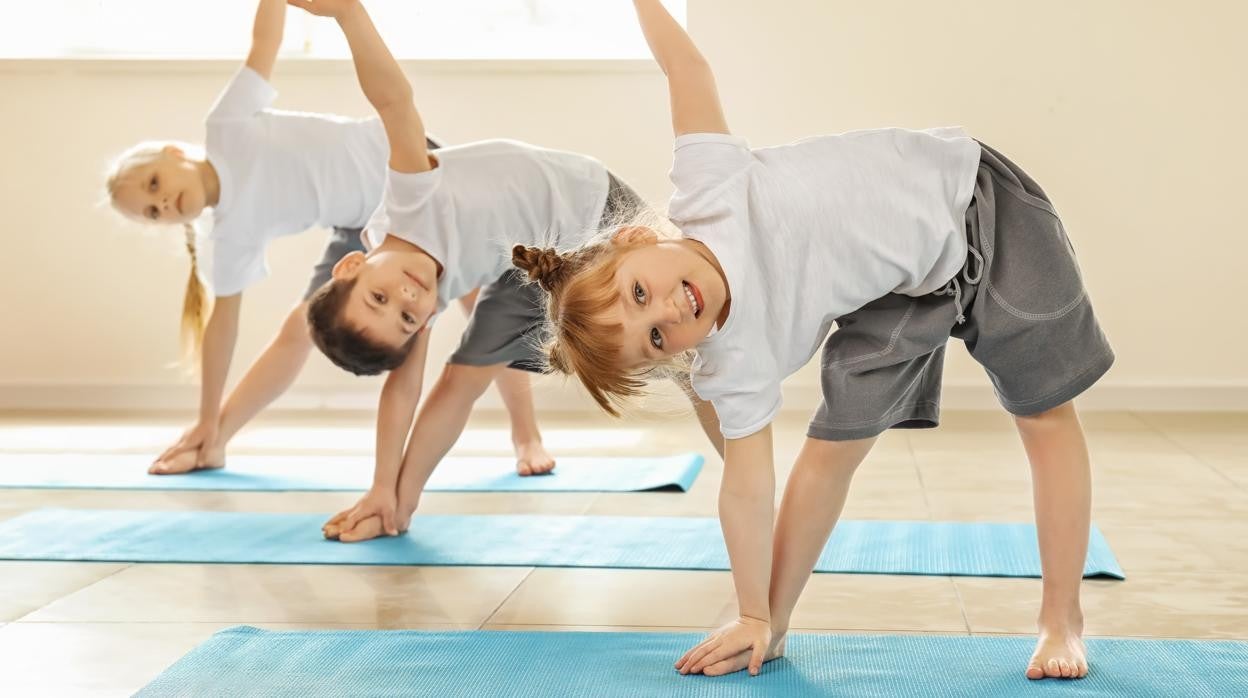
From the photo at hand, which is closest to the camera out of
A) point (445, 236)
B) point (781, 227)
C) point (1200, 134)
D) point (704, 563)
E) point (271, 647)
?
point (781, 227)

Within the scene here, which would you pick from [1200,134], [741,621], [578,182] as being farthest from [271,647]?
[1200,134]

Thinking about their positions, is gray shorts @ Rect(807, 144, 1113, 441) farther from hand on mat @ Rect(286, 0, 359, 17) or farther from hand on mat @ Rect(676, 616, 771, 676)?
hand on mat @ Rect(286, 0, 359, 17)

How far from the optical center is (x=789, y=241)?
130 centimetres

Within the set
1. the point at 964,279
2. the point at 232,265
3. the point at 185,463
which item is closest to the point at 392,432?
the point at 232,265

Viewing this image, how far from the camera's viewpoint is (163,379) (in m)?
3.62

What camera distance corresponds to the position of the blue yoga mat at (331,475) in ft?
7.86

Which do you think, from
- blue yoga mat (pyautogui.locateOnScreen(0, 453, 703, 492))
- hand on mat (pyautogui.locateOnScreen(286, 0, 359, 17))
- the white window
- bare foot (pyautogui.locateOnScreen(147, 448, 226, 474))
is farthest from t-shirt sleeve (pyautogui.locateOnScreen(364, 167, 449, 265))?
the white window

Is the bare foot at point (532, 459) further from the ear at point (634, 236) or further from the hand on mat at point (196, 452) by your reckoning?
the ear at point (634, 236)

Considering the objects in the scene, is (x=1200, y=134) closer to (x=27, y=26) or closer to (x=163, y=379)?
(x=163, y=379)

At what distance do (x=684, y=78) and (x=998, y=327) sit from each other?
42 centimetres

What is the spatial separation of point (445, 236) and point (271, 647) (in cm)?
71

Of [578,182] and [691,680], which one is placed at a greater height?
[578,182]

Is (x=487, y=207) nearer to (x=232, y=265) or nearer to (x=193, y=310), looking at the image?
(x=232, y=265)

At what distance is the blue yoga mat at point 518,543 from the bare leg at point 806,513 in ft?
1.20
